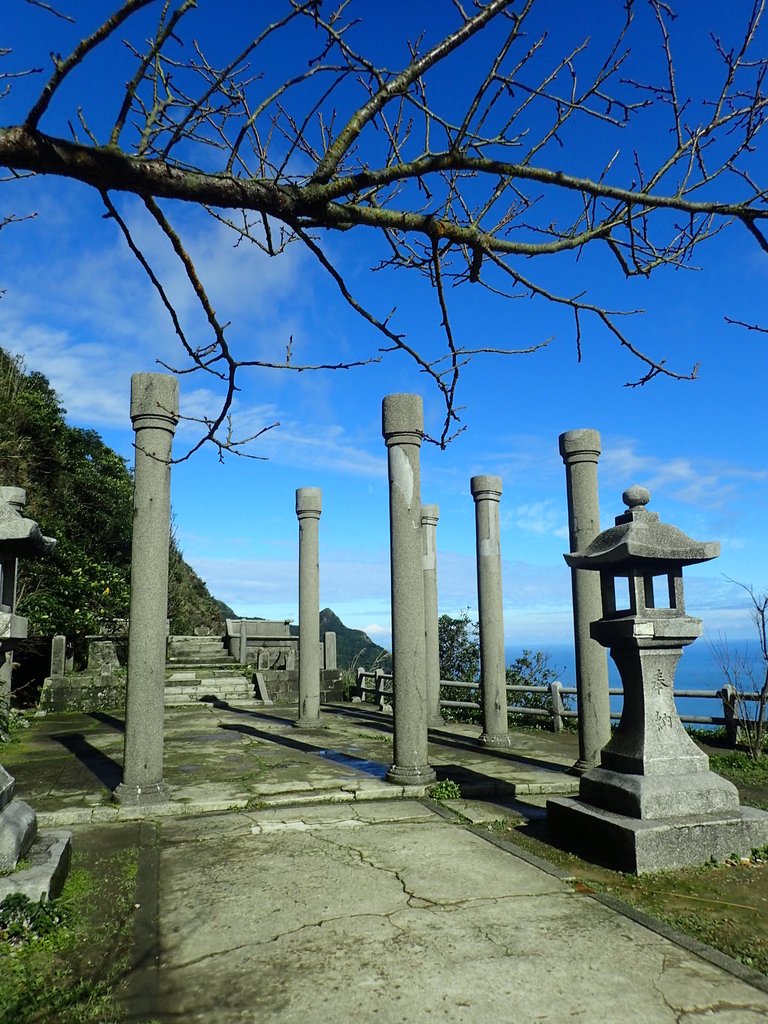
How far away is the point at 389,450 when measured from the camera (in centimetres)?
832

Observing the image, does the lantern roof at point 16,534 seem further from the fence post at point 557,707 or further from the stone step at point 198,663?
the stone step at point 198,663

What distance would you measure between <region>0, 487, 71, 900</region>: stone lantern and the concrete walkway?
593 millimetres

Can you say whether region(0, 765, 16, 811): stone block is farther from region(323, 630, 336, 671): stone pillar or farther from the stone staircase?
region(323, 630, 336, 671): stone pillar

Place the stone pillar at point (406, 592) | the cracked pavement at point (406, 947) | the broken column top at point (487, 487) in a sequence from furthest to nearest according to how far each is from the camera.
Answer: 1. the broken column top at point (487, 487)
2. the stone pillar at point (406, 592)
3. the cracked pavement at point (406, 947)

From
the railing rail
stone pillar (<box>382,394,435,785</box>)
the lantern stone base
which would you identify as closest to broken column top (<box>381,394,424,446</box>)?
stone pillar (<box>382,394,435,785</box>)

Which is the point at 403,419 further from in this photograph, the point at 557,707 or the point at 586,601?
the point at 557,707

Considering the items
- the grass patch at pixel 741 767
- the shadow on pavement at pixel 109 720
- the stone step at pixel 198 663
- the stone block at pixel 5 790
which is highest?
the stone block at pixel 5 790

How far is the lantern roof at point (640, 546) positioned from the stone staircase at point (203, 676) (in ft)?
46.4

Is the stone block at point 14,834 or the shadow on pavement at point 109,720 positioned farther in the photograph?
the shadow on pavement at point 109,720

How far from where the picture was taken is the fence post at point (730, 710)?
35.3ft

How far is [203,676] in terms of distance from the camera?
66.6ft

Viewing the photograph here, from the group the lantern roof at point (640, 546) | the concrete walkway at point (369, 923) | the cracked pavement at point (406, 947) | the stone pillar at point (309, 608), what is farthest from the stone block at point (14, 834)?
the stone pillar at point (309, 608)

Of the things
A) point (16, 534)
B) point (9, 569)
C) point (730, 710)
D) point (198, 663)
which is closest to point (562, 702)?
point (730, 710)

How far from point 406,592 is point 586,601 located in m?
2.30
